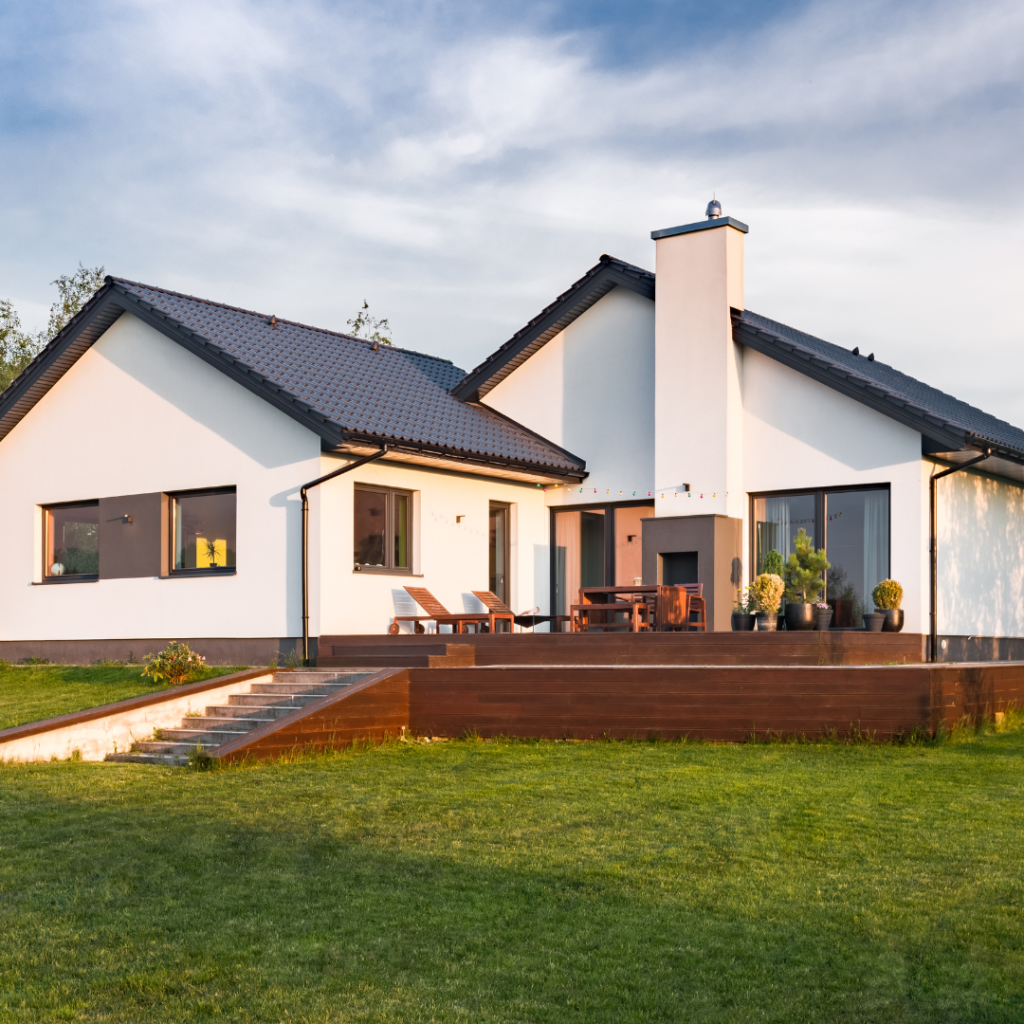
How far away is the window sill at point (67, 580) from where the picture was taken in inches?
700

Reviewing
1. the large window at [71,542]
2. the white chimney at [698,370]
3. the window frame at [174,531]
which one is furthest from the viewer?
the large window at [71,542]

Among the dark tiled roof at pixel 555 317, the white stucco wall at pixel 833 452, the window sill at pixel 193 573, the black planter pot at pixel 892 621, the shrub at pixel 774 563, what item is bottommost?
the black planter pot at pixel 892 621

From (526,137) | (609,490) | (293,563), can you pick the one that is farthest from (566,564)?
(526,137)

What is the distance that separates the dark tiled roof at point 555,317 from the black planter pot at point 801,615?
5482 mm

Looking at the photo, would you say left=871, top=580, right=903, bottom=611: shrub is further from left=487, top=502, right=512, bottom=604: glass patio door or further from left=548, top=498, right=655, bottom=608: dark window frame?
left=487, top=502, right=512, bottom=604: glass patio door

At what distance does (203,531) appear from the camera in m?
16.6

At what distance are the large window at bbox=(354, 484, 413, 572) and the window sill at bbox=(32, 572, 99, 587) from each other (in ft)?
15.4

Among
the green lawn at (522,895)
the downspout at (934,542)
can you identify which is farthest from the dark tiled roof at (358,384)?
the green lawn at (522,895)

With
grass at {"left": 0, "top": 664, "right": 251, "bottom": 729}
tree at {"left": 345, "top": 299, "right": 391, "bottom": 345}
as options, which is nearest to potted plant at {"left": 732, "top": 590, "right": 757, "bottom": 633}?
grass at {"left": 0, "top": 664, "right": 251, "bottom": 729}

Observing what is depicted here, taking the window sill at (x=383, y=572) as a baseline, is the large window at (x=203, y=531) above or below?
above

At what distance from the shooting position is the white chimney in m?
16.5

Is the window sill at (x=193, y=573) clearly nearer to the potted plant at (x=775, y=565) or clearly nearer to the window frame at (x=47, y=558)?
the window frame at (x=47, y=558)

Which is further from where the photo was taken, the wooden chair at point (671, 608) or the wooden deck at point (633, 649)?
the wooden chair at point (671, 608)

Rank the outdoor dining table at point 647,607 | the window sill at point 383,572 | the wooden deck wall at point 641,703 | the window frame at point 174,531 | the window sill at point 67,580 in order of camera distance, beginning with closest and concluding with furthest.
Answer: the wooden deck wall at point 641,703 → the outdoor dining table at point 647,607 → the window sill at point 383,572 → the window frame at point 174,531 → the window sill at point 67,580
